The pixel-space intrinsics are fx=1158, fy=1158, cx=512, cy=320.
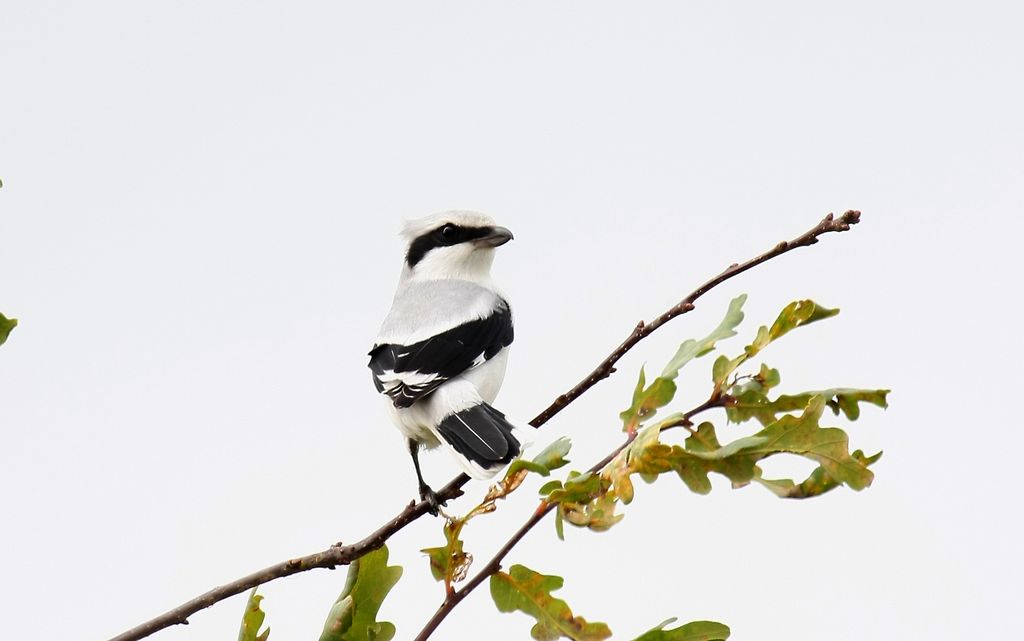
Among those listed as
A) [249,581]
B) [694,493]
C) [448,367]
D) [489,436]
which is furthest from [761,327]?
[448,367]

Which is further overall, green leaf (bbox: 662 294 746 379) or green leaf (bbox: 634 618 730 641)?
green leaf (bbox: 662 294 746 379)

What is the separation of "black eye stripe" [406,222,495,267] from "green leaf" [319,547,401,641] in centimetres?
286

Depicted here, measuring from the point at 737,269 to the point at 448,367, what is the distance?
174cm

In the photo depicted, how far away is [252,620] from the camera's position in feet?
7.00

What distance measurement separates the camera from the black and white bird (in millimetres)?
3326

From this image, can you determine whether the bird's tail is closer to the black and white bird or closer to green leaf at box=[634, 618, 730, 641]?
the black and white bird

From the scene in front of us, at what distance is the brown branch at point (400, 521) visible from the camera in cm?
182

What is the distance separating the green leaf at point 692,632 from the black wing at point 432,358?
219 centimetres

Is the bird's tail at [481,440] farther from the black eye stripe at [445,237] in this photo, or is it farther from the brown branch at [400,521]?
the black eye stripe at [445,237]

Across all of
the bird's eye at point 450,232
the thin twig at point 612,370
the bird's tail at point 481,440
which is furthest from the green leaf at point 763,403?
the bird's eye at point 450,232

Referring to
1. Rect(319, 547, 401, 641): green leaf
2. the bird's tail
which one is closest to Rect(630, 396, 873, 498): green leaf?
Rect(319, 547, 401, 641): green leaf

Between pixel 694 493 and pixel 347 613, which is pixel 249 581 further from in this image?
pixel 694 493

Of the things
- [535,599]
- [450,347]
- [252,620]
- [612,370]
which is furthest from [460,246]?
[535,599]

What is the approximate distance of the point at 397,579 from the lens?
2176 millimetres
